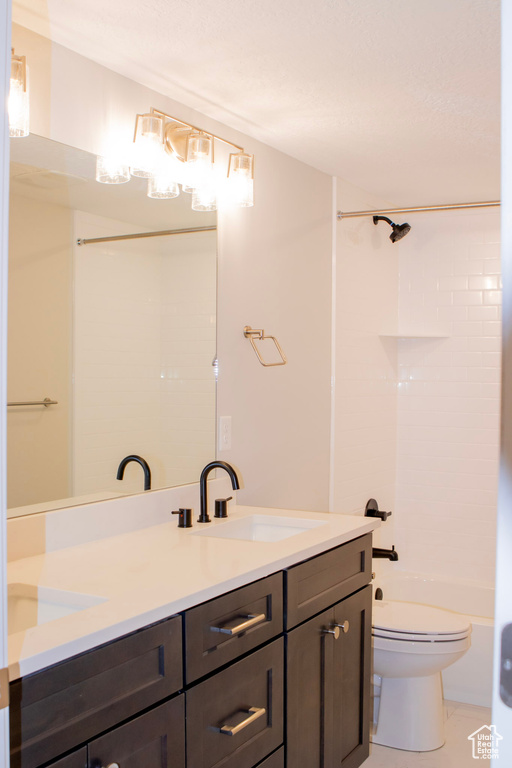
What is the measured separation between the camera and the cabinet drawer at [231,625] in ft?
5.07

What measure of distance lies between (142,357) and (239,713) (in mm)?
1090

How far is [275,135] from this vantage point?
2.81 meters

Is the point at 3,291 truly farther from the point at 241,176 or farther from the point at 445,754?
the point at 445,754

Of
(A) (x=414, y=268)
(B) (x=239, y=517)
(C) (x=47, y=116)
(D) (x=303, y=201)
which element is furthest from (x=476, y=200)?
(C) (x=47, y=116)

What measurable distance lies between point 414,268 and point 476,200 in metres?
0.55

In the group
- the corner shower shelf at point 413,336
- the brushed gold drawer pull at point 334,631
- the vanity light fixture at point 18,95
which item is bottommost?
the brushed gold drawer pull at point 334,631

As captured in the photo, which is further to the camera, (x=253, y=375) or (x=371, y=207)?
(x=371, y=207)

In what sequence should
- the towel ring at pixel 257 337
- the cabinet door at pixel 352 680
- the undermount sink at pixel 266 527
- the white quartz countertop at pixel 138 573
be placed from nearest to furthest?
the white quartz countertop at pixel 138 573
the cabinet door at pixel 352 680
the undermount sink at pixel 266 527
the towel ring at pixel 257 337

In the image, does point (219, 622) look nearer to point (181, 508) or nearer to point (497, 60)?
point (181, 508)

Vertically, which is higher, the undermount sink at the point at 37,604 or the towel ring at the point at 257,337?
the towel ring at the point at 257,337

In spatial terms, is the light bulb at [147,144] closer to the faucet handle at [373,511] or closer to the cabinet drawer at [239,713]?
the cabinet drawer at [239,713]

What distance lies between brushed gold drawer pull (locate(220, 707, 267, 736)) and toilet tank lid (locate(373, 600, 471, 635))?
1.25 m

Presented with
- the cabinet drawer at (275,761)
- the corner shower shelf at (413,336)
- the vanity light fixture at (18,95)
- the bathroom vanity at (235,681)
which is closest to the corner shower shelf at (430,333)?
the corner shower shelf at (413,336)

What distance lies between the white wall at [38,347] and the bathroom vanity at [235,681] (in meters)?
0.49
